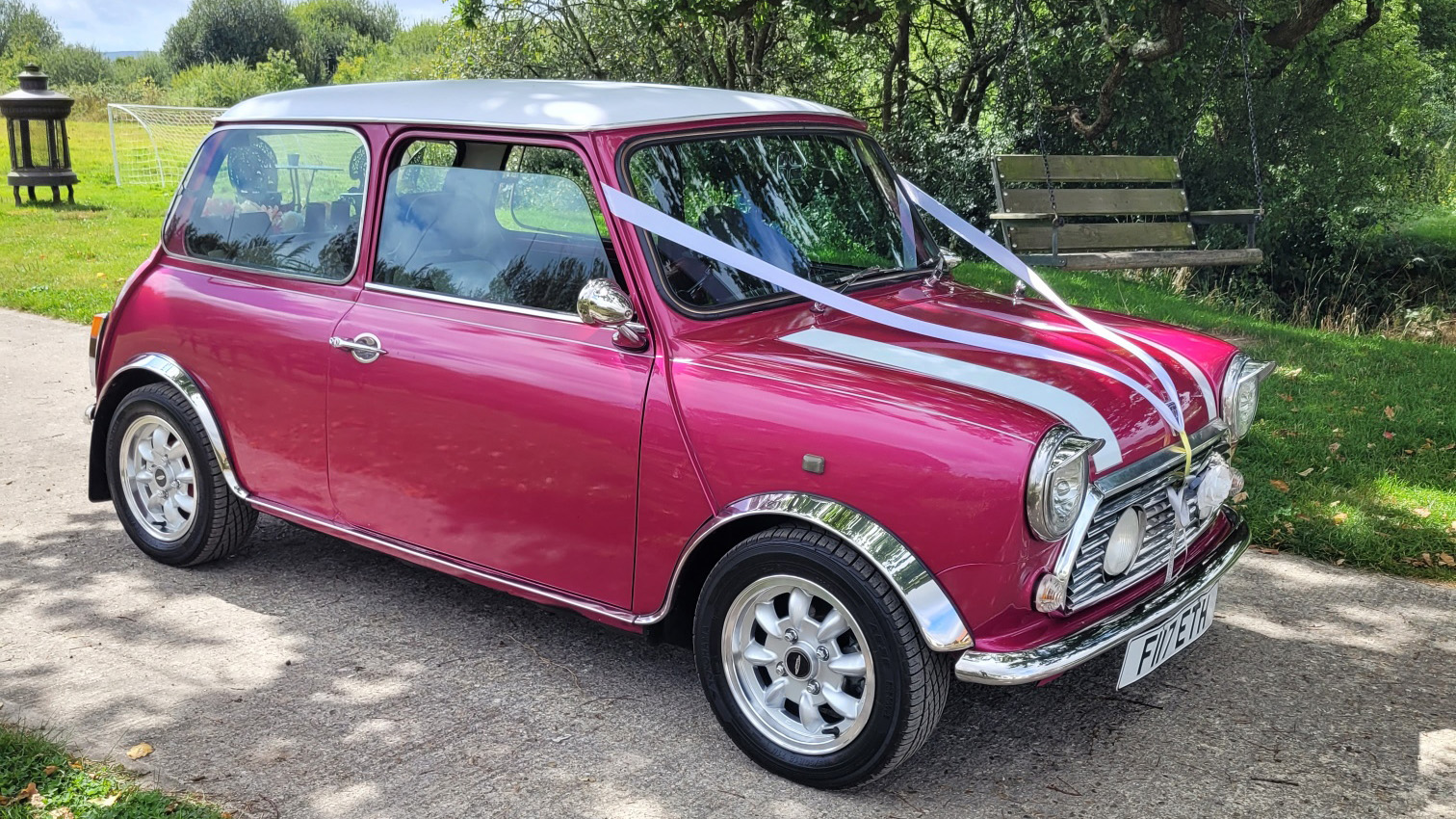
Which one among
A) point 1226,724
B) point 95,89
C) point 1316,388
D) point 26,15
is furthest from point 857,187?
point 26,15

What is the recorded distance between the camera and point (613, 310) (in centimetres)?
361

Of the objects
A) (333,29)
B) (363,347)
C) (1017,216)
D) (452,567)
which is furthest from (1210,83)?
(333,29)

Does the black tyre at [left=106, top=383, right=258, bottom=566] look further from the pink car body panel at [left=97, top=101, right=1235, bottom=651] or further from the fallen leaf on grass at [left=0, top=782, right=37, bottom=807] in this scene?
the fallen leaf on grass at [left=0, top=782, right=37, bottom=807]

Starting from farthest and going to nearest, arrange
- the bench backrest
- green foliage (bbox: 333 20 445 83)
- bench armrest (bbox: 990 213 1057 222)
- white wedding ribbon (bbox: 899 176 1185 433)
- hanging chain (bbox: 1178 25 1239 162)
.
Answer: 1. green foliage (bbox: 333 20 445 83)
2. hanging chain (bbox: 1178 25 1239 162)
3. the bench backrest
4. bench armrest (bbox: 990 213 1057 222)
5. white wedding ribbon (bbox: 899 176 1185 433)

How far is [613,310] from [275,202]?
189cm

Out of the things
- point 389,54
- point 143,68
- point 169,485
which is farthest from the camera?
point 143,68

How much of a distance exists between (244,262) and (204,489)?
2.99 ft

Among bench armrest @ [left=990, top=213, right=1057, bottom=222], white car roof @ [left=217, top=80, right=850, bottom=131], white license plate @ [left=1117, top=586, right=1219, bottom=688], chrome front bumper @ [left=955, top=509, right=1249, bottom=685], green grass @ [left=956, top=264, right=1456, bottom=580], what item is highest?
white car roof @ [left=217, top=80, right=850, bottom=131]

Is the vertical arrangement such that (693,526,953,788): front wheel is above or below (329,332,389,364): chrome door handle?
below

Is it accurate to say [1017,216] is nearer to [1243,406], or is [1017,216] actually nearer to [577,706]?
[1243,406]

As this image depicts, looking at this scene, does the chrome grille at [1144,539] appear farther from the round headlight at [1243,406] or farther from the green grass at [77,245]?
the green grass at [77,245]

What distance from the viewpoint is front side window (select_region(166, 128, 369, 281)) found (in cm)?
452

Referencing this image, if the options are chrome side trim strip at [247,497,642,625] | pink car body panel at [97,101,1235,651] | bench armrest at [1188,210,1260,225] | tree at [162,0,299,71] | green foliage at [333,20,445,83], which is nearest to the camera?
pink car body panel at [97,101,1235,651]

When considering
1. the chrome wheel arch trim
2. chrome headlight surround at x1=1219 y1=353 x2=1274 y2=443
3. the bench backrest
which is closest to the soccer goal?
the bench backrest
